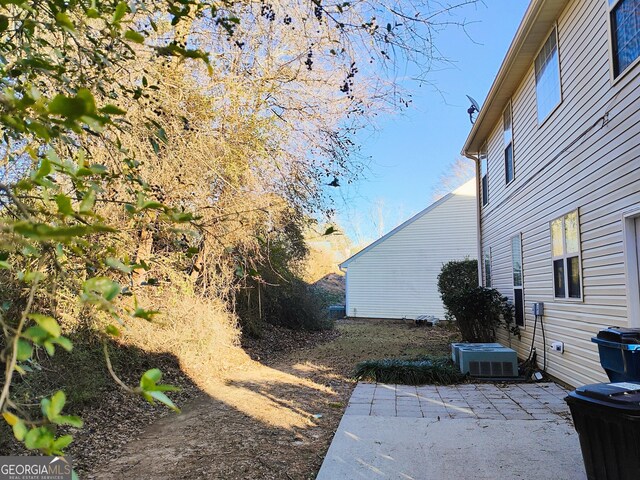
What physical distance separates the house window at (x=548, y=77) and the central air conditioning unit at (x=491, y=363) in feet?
13.0

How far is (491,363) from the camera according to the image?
728 cm

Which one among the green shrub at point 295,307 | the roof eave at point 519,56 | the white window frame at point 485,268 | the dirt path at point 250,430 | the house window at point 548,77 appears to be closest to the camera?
the dirt path at point 250,430

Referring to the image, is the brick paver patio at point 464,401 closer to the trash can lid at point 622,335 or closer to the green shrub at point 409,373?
the green shrub at point 409,373

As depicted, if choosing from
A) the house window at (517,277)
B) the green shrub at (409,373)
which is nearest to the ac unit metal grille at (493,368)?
the green shrub at (409,373)

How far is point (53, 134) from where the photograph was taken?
3.96ft

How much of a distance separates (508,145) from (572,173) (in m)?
3.66

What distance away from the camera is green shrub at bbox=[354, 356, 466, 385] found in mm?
7137

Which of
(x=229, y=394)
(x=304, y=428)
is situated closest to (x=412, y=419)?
(x=304, y=428)

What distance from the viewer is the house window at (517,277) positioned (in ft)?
28.9

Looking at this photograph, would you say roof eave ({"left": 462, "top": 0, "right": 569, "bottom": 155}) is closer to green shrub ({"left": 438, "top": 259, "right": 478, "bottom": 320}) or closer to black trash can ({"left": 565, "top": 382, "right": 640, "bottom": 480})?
green shrub ({"left": 438, "top": 259, "right": 478, "bottom": 320})

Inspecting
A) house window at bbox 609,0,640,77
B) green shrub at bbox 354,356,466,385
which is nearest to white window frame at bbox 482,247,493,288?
green shrub at bbox 354,356,466,385

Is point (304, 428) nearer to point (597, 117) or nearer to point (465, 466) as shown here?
point (465, 466)

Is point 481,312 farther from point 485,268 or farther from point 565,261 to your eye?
point 565,261

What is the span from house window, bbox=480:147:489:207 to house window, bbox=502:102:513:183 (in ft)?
6.58
